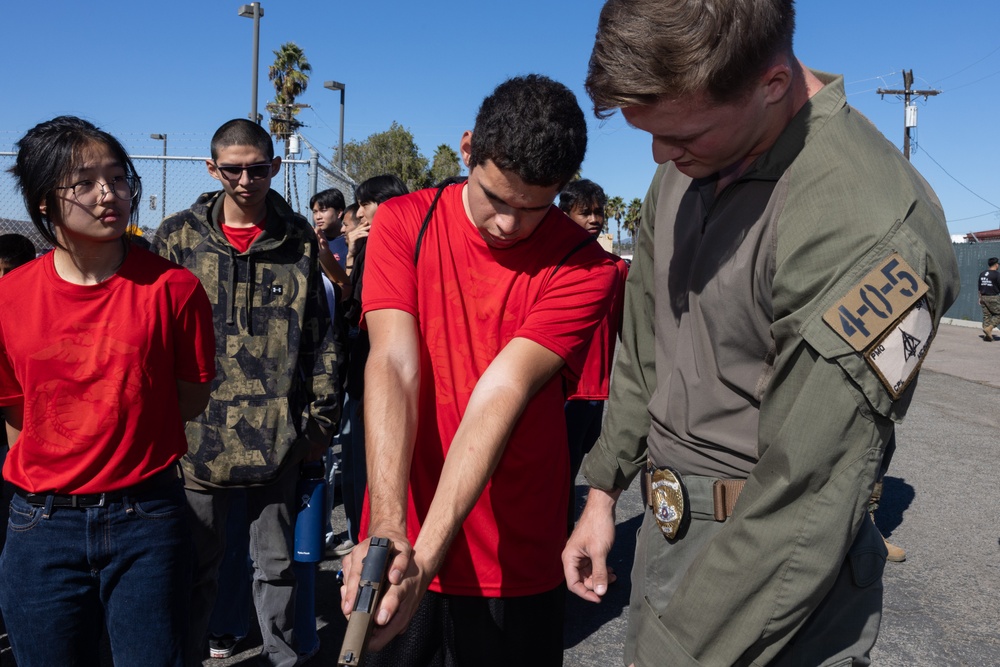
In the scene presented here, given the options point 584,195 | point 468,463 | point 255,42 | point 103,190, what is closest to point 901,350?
point 468,463

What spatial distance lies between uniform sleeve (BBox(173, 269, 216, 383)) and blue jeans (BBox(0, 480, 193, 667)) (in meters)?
0.40

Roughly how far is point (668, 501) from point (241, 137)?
9.41 ft

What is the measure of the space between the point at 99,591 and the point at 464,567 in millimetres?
1134

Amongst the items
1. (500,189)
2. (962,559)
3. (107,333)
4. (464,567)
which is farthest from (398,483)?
(962,559)

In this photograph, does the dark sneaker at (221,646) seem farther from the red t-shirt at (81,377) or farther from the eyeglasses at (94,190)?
the eyeglasses at (94,190)

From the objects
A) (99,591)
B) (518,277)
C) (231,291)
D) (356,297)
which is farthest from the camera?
(356,297)

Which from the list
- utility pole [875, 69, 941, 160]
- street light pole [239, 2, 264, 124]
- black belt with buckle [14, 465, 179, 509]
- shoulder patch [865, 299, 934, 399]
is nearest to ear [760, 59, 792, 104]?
shoulder patch [865, 299, 934, 399]

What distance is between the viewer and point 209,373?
2.84 metres

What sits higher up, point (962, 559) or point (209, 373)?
point (209, 373)

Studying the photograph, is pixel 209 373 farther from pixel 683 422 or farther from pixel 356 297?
pixel 356 297

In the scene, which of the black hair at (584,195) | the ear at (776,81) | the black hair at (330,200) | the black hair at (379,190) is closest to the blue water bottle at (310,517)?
the black hair at (379,190)

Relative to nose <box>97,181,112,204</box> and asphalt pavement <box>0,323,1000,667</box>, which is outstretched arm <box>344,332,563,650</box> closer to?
nose <box>97,181,112,204</box>

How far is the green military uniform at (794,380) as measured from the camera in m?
1.39

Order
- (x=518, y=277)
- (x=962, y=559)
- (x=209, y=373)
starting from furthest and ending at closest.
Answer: (x=962, y=559) → (x=209, y=373) → (x=518, y=277)
